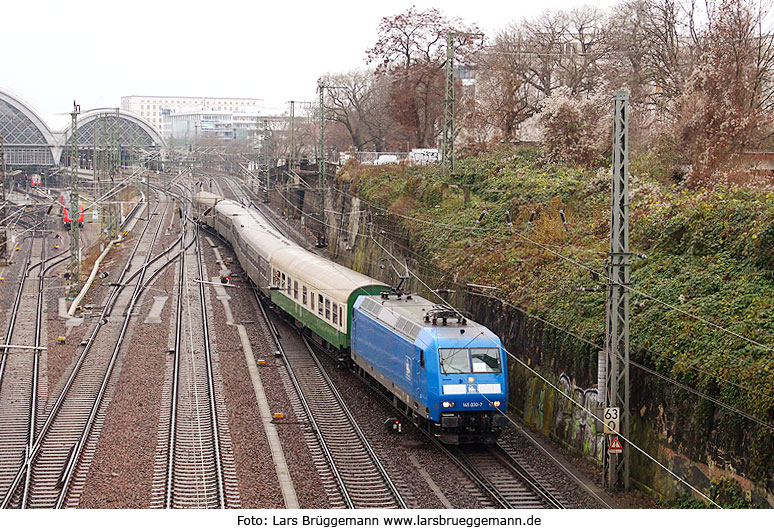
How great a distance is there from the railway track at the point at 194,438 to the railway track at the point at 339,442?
6.74ft

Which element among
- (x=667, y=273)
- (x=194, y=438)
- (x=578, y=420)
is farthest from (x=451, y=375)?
(x=194, y=438)

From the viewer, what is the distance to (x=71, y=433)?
766 inches

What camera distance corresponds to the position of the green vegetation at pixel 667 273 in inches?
558

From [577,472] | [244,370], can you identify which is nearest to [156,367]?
[244,370]

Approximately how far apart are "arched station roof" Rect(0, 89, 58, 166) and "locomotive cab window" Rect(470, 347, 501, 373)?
101 meters

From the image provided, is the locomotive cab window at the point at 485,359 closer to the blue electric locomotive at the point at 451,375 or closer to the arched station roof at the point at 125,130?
the blue electric locomotive at the point at 451,375

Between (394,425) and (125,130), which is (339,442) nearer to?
(394,425)

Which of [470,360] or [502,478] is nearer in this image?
[502,478]

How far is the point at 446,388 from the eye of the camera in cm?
1769

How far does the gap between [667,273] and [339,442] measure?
8236mm

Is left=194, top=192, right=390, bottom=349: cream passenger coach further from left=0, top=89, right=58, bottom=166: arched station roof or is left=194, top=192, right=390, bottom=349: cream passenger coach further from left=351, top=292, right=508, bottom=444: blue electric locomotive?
left=0, top=89, right=58, bottom=166: arched station roof

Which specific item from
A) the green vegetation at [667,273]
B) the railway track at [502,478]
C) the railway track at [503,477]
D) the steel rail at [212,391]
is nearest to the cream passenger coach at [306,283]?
the steel rail at [212,391]

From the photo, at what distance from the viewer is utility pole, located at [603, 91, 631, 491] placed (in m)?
15.5

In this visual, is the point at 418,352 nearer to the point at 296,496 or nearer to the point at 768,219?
the point at 296,496
